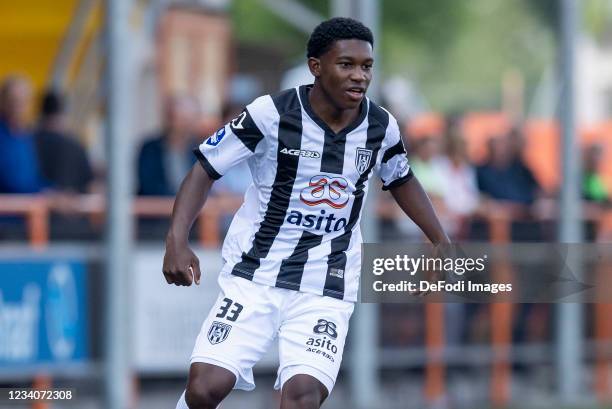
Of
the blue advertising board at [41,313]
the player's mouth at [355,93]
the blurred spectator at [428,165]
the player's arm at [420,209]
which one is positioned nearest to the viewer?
the player's mouth at [355,93]

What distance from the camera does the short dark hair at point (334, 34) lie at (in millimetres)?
6938

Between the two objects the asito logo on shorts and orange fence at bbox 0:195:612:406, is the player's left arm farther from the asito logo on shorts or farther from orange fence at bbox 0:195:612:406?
orange fence at bbox 0:195:612:406

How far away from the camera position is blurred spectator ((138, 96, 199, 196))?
458 inches

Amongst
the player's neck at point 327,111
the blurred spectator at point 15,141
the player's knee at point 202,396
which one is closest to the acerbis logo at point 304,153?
the player's neck at point 327,111

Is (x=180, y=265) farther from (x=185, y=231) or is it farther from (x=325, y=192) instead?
(x=325, y=192)

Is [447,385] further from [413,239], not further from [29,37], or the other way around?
[29,37]

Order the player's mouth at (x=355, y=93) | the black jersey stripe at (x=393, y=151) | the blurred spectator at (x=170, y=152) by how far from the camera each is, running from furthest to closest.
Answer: the blurred spectator at (x=170, y=152), the black jersey stripe at (x=393, y=151), the player's mouth at (x=355, y=93)

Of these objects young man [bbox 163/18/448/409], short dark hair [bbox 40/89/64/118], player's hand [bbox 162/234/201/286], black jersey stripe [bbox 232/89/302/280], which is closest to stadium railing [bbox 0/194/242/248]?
short dark hair [bbox 40/89/64/118]

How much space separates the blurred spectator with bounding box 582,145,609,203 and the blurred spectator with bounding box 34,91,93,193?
566 centimetres

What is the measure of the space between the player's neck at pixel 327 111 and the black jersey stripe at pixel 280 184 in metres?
0.08

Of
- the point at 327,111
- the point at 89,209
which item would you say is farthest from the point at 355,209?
the point at 89,209

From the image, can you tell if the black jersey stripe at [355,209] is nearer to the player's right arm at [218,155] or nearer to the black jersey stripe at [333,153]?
the black jersey stripe at [333,153]

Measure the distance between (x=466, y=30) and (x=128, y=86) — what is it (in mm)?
37855

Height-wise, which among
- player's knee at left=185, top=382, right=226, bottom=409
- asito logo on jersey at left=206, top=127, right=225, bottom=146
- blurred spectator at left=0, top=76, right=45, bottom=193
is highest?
blurred spectator at left=0, top=76, right=45, bottom=193
